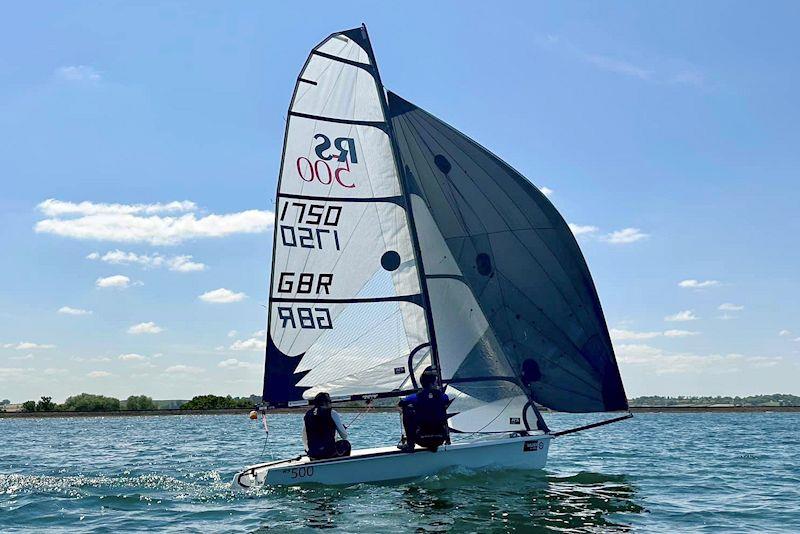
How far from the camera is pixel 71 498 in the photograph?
14.4 meters

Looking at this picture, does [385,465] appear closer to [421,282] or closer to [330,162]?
[421,282]

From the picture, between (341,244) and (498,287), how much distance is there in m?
3.59

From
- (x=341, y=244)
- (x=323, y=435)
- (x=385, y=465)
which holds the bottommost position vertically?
(x=385, y=465)

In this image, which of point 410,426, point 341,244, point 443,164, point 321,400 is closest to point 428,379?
point 410,426

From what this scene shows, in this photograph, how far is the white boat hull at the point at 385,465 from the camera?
13438 millimetres

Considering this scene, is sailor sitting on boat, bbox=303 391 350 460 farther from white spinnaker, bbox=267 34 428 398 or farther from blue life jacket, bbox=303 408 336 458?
white spinnaker, bbox=267 34 428 398

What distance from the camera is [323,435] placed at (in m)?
14.0

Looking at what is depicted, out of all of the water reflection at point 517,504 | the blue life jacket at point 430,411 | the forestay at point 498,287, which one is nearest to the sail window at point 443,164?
the forestay at point 498,287

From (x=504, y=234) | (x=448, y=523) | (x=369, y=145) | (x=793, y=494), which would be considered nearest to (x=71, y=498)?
(x=448, y=523)

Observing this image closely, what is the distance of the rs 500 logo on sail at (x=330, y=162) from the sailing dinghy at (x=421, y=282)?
2 centimetres

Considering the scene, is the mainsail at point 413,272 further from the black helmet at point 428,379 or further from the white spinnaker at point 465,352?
the black helmet at point 428,379

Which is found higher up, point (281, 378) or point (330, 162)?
point (330, 162)

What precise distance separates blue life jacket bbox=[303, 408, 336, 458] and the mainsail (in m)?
1.00

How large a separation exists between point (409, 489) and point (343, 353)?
3.00 metres
